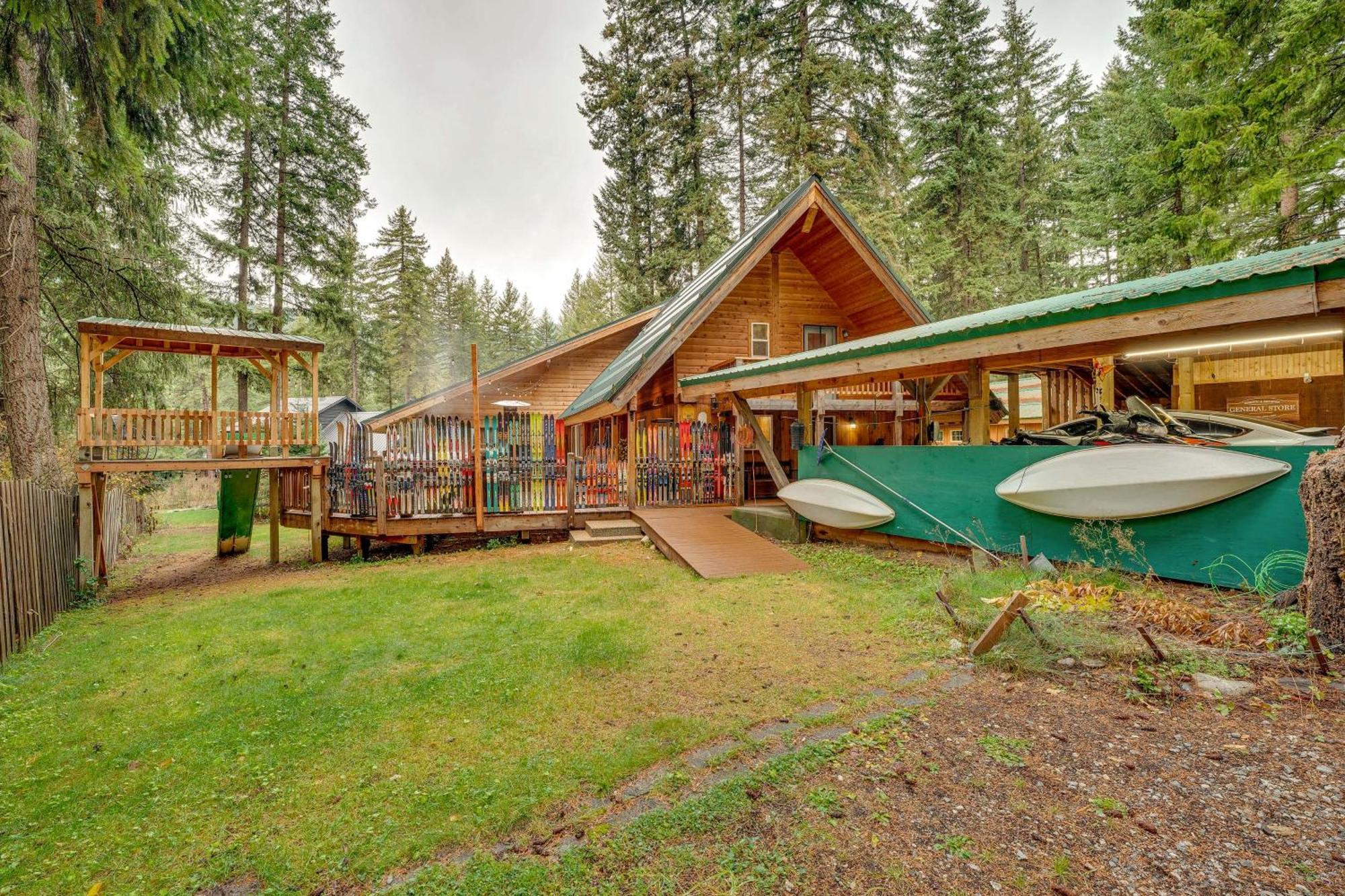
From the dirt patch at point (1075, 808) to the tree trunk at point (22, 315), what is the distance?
39.8 feet

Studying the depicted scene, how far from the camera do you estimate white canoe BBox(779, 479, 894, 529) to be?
809 cm

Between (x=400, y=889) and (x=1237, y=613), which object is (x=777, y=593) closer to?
(x=1237, y=613)

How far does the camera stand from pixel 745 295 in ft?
49.3

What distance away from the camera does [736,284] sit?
1245 cm

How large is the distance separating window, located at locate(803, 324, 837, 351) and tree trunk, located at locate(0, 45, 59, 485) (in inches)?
622

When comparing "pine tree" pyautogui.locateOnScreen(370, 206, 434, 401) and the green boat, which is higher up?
"pine tree" pyautogui.locateOnScreen(370, 206, 434, 401)

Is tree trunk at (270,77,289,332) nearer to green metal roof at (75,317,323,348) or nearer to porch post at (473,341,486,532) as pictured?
green metal roof at (75,317,323,348)

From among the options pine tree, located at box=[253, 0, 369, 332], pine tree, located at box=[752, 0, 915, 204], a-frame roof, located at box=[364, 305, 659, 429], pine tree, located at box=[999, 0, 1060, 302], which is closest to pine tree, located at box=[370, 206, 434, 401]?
pine tree, located at box=[253, 0, 369, 332]

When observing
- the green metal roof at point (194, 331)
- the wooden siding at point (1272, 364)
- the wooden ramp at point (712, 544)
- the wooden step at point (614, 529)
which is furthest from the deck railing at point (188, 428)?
the wooden siding at point (1272, 364)

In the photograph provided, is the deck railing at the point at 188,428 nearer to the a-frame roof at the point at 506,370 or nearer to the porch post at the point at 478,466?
the porch post at the point at 478,466

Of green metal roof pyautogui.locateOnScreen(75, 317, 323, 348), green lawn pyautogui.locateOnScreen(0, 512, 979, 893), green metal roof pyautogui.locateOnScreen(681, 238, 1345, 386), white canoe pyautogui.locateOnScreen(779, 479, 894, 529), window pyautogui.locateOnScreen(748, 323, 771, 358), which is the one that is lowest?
green lawn pyautogui.locateOnScreen(0, 512, 979, 893)

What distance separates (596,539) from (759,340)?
26.6ft

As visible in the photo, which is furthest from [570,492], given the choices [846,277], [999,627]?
[846,277]

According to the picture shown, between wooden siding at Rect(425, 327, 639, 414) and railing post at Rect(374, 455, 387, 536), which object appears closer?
railing post at Rect(374, 455, 387, 536)
